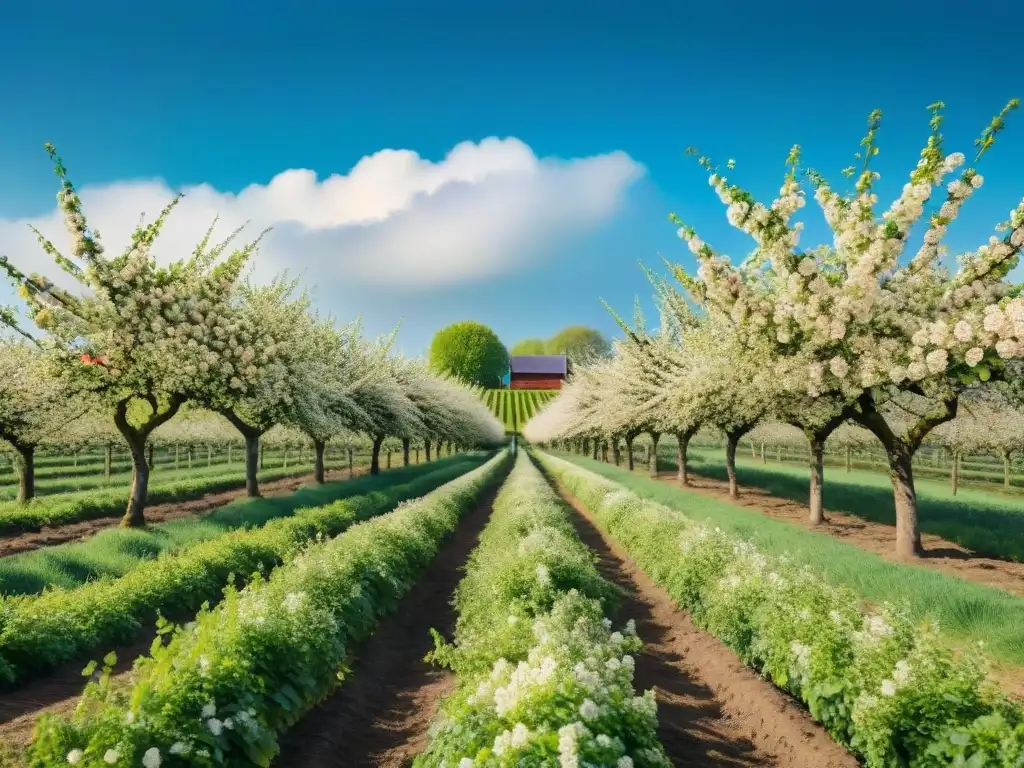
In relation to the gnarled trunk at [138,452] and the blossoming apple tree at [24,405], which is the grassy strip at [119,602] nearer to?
the gnarled trunk at [138,452]

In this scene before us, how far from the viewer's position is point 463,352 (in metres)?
180

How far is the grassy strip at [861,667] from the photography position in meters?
5.87

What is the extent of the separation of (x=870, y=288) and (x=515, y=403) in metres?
152

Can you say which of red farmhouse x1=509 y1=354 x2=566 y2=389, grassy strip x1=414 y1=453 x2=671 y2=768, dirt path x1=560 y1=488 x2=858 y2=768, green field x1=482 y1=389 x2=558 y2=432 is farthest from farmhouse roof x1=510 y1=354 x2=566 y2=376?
grassy strip x1=414 y1=453 x2=671 y2=768

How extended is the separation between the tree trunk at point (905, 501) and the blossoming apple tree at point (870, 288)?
3.34 feet

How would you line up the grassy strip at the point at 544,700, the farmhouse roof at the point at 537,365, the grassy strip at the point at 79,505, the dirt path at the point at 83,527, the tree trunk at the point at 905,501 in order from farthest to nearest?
the farmhouse roof at the point at 537,365 < the grassy strip at the point at 79,505 < the dirt path at the point at 83,527 < the tree trunk at the point at 905,501 < the grassy strip at the point at 544,700

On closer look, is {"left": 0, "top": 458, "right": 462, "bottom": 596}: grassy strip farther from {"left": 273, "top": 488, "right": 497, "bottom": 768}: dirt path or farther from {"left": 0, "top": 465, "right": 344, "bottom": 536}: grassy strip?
{"left": 0, "top": 465, "right": 344, "bottom": 536}: grassy strip

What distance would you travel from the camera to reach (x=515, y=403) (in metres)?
165

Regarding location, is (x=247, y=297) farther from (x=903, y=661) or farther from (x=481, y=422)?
(x=481, y=422)

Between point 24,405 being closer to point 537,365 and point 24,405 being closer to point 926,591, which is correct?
point 926,591

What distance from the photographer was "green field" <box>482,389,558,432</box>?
506 ft

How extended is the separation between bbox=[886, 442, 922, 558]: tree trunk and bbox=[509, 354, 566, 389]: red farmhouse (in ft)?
539

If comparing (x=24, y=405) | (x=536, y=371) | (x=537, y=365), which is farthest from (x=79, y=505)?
(x=537, y=365)

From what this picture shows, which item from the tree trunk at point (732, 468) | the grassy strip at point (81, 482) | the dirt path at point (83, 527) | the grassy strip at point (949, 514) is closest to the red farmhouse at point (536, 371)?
the grassy strip at point (81, 482)
